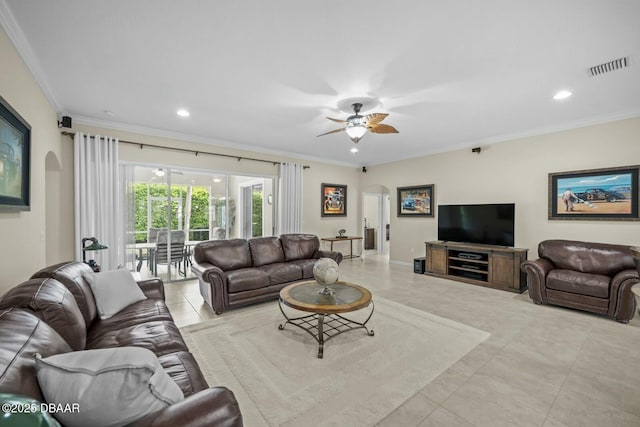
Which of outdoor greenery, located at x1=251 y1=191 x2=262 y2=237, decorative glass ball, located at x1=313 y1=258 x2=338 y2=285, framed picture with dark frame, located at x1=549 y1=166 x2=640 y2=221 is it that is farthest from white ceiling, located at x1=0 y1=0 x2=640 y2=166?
outdoor greenery, located at x1=251 y1=191 x2=262 y2=237

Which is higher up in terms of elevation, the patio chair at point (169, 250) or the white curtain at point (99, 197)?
the white curtain at point (99, 197)

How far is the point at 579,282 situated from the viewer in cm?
357

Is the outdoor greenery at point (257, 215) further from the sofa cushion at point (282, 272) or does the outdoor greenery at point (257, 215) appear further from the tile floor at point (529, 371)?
the tile floor at point (529, 371)

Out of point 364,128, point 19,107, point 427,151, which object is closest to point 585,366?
point 364,128

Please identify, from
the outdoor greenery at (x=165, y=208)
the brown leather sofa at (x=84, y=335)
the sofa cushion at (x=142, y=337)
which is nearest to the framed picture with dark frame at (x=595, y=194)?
the brown leather sofa at (x=84, y=335)

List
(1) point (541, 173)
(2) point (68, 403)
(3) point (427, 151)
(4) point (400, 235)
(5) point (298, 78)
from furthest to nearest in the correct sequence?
(4) point (400, 235), (3) point (427, 151), (1) point (541, 173), (5) point (298, 78), (2) point (68, 403)

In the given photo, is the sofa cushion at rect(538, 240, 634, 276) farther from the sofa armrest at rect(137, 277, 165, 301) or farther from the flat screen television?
the sofa armrest at rect(137, 277, 165, 301)

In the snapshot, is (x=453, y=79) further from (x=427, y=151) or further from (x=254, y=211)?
(x=254, y=211)

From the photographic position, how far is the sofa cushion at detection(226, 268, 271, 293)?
12.0 ft

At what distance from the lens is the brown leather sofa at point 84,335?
3.13 ft

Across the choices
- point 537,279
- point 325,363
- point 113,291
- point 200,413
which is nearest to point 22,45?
point 113,291

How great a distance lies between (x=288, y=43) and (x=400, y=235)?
5.61 metres

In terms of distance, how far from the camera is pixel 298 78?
2924 millimetres

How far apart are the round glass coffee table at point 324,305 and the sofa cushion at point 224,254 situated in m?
1.41
